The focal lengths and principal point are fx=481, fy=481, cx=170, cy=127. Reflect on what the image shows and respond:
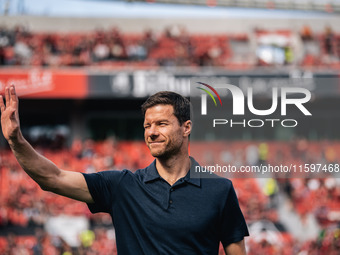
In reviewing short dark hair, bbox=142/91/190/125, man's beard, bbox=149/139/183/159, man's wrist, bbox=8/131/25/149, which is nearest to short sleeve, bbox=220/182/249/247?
man's beard, bbox=149/139/183/159

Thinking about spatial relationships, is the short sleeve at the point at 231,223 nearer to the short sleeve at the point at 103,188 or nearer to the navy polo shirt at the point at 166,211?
the navy polo shirt at the point at 166,211

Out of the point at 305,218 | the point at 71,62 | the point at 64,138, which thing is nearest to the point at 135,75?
the point at 71,62

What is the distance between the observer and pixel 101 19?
17703 millimetres

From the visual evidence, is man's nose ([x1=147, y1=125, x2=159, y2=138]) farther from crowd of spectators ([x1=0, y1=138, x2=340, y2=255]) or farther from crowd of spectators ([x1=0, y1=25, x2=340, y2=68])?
crowd of spectators ([x1=0, y1=25, x2=340, y2=68])

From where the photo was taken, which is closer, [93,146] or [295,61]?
[93,146]

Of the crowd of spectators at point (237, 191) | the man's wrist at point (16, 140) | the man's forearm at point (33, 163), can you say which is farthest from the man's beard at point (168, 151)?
the crowd of spectators at point (237, 191)

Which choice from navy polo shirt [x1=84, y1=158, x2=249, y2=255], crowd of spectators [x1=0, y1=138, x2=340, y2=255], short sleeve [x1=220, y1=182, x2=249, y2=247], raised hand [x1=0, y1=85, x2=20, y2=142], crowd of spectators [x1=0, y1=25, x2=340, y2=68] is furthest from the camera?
crowd of spectators [x1=0, y1=25, x2=340, y2=68]

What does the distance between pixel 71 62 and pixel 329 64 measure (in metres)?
8.19

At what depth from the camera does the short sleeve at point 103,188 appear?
7.43ft

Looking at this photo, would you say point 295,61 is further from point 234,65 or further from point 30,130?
point 30,130

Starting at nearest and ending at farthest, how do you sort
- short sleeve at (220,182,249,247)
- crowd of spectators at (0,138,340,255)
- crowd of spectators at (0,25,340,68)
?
short sleeve at (220,182,249,247) → crowd of spectators at (0,138,340,255) → crowd of spectators at (0,25,340,68)

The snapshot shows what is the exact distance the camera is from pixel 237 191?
12070mm

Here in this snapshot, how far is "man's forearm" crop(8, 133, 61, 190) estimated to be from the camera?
2088mm

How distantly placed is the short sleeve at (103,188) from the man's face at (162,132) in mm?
232
